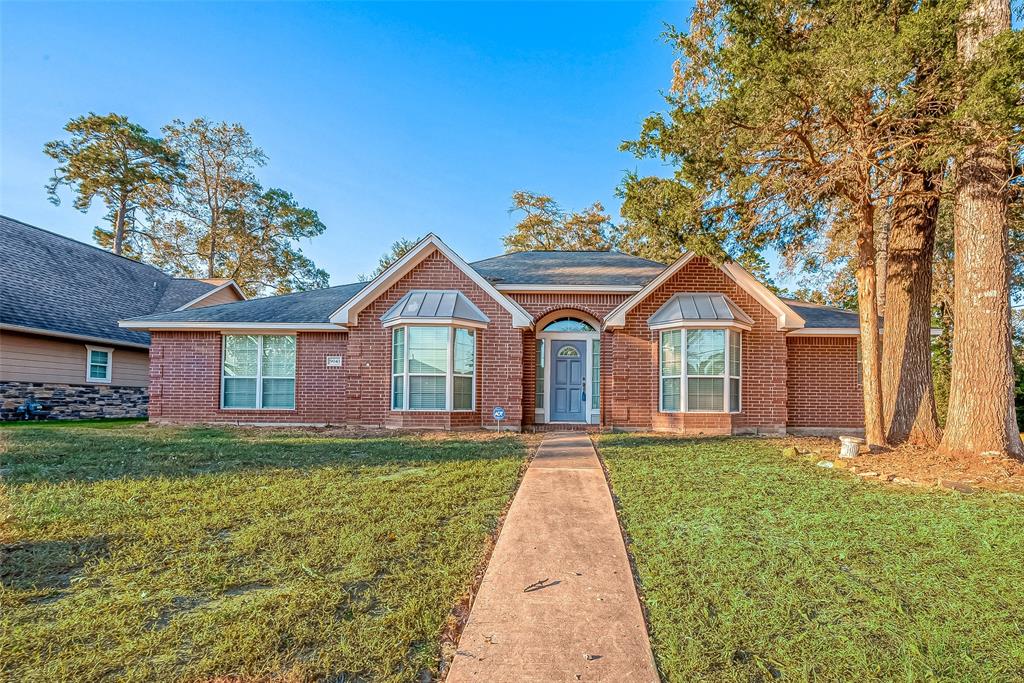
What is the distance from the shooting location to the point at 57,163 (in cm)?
2756

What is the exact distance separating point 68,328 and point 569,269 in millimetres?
14751

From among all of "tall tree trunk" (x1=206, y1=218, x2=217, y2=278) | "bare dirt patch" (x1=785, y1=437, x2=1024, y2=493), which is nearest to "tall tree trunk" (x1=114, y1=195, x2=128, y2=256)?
"tall tree trunk" (x1=206, y1=218, x2=217, y2=278)

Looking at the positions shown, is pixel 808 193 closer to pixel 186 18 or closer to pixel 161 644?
pixel 161 644

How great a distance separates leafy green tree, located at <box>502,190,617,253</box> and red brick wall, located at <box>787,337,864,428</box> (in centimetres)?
1754

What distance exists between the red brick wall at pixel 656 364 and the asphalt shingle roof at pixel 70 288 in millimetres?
15770

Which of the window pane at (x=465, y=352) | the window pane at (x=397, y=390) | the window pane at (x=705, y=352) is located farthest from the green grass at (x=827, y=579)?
the window pane at (x=397, y=390)

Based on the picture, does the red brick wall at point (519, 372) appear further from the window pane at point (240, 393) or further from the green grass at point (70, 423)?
the green grass at point (70, 423)

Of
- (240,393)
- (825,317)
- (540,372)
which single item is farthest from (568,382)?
(240,393)

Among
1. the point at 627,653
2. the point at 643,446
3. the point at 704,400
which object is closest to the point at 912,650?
the point at 627,653

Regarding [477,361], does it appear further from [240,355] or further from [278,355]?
[240,355]

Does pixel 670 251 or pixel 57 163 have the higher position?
pixel 57 163

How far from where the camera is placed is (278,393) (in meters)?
13.0

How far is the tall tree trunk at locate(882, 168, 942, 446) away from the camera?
8.52 m

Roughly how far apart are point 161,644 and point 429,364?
30.1ft
